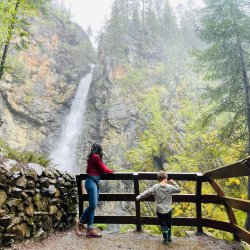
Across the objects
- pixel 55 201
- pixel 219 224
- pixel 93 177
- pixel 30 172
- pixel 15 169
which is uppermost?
pixel 15 169

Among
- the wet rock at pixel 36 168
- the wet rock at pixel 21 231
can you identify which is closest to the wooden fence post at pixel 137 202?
the wet rock at pixel 36 168

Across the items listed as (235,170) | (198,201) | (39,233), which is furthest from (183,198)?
(39,233)

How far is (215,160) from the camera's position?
16.3 metres

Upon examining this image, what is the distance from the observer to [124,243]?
5438 millimetres

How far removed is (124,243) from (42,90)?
32651 mm

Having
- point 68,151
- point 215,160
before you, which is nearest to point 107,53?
point 68,151

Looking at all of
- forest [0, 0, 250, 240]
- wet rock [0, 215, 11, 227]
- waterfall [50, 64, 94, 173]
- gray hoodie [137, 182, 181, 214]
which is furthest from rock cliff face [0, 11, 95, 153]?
gray hoodie [137, 182, 181, 214]

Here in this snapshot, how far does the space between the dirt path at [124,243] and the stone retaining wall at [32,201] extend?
0.21 metres

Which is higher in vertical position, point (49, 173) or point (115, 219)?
point (49, 173)

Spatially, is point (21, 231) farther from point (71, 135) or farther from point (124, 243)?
point (71, 135)

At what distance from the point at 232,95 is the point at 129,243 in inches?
332

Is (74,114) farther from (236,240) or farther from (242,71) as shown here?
(236,240)

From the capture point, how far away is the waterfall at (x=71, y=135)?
29202mm

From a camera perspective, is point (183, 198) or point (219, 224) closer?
point (219, 224)
